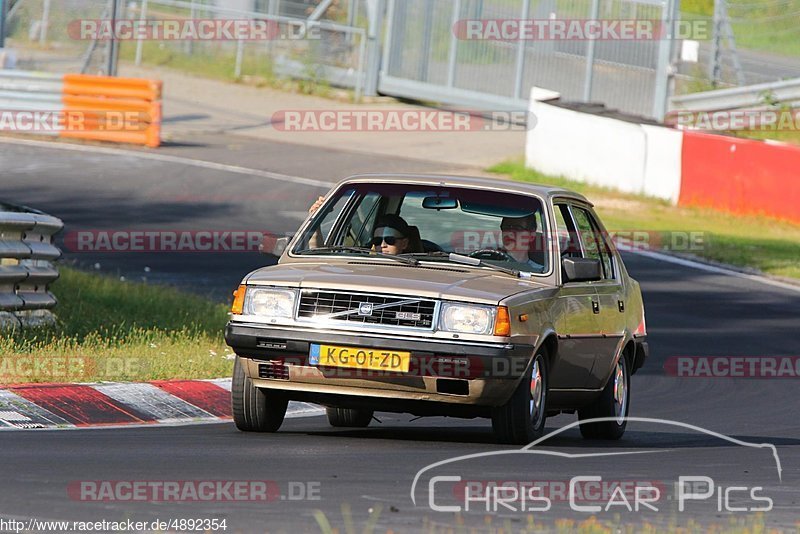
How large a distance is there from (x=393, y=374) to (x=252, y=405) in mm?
944

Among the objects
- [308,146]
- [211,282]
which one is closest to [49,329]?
[211,282]

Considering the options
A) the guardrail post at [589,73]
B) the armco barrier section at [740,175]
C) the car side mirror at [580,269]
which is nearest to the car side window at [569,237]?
the car side mirror at [580,269]

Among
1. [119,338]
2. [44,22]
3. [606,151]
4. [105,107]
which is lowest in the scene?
[119,338]

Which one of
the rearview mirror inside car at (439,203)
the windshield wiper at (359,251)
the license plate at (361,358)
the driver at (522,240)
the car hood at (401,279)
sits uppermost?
the rearview mirror inside car at (439,203)

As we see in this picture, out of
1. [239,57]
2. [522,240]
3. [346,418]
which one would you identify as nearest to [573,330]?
[522,240]

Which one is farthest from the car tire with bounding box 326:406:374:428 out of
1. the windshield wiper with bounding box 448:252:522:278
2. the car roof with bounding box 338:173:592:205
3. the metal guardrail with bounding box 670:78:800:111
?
the metal guardrail with bounding box 670:78:800:111

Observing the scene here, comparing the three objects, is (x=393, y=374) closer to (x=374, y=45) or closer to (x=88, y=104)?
(x=88, y=104)

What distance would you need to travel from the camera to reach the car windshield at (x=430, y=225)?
902 cm

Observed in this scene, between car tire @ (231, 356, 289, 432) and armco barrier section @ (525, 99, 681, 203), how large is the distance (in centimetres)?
1792

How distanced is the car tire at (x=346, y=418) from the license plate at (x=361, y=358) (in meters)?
1.57

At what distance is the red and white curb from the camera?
870 centimetres

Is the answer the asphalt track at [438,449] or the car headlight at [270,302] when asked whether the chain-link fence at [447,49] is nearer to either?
the asphalt track at [438,449]

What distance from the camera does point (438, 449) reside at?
8.18 meters

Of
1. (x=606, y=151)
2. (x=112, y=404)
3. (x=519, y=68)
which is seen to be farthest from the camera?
(x=519, y=68)
